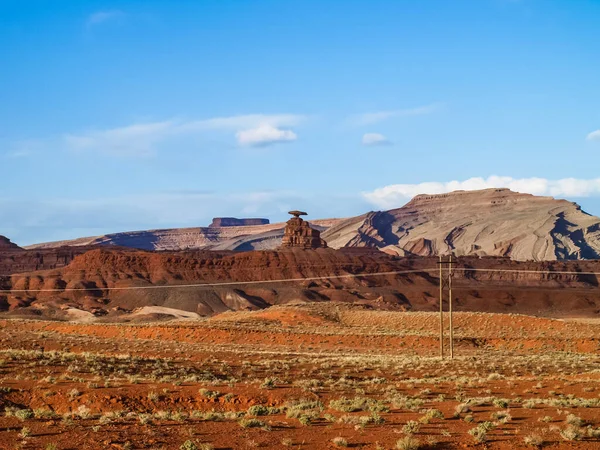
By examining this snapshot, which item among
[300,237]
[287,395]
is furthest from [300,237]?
[287,395]

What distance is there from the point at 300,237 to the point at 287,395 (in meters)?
112

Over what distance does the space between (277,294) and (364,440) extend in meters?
93.8

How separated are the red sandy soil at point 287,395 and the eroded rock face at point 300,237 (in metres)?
79.2

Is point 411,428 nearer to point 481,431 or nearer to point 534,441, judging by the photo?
point 481,431

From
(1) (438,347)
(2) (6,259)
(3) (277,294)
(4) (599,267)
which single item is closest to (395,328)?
(1) (438,347)

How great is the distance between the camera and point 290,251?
12638cm

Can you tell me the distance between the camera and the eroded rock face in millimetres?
134375

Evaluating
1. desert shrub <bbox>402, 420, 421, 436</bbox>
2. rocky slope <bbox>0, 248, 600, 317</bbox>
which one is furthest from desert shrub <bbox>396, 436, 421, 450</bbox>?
rocky slope <bbox>0, 248, 600, 317</bbox>

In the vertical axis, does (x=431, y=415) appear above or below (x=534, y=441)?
below

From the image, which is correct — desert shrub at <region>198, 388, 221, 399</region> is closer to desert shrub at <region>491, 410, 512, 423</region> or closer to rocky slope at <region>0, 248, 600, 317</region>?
desert shrub at <region>491, 410, 512, 423</region>

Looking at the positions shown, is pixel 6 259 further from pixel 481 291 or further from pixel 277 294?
pixel 481 291

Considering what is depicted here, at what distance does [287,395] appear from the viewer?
23.8 meters

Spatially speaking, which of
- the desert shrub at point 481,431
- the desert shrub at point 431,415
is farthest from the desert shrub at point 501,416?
the desert shrub at point 431,415

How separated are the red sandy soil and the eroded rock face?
79231mm
